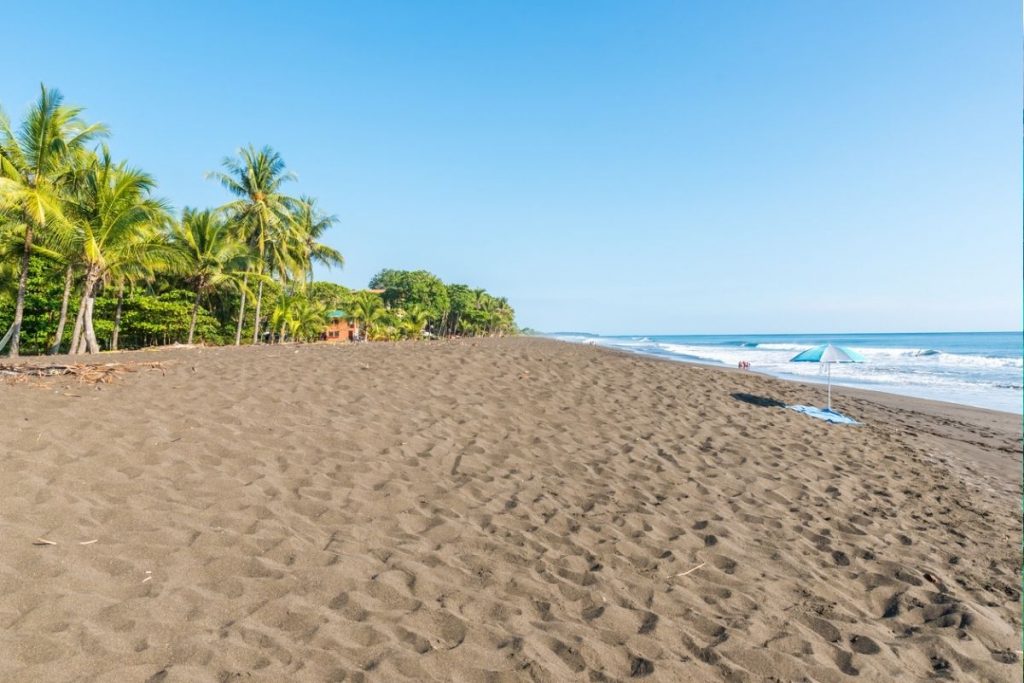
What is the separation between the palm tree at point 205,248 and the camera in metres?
23.3

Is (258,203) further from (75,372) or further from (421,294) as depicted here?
(421,294)

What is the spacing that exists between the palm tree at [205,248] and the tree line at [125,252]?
6cm

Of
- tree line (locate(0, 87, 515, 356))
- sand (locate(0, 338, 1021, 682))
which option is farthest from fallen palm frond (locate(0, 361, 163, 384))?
tree line (locate(0, 87, 515, 356))

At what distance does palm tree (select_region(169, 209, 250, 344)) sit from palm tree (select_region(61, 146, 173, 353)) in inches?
177

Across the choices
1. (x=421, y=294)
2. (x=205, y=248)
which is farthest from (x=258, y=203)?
(x=421, y=294)

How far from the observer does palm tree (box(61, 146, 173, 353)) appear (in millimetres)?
15781

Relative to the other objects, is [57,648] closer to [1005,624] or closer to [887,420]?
[1005,624]

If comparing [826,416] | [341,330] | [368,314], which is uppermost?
[368,314]

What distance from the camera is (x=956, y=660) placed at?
2926 millimetres

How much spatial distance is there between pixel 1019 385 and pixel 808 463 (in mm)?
22014

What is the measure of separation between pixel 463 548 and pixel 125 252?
1938cm

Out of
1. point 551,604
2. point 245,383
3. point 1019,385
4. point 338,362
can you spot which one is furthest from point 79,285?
point 1019,385

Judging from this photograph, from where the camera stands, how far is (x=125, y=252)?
57.3 ft

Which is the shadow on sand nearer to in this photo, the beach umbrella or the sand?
the beach umbrella
